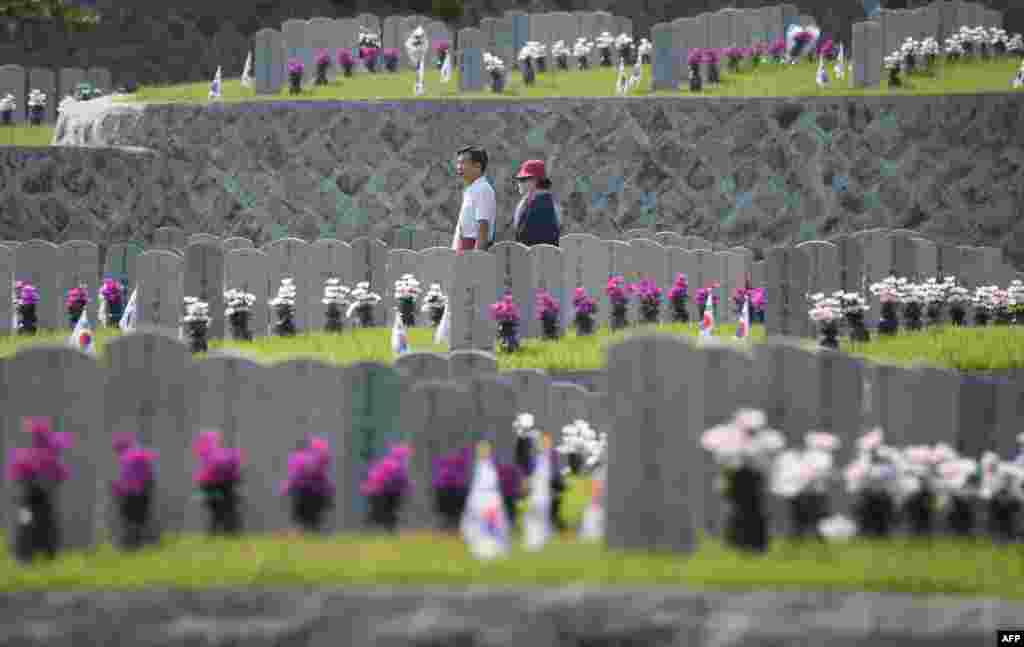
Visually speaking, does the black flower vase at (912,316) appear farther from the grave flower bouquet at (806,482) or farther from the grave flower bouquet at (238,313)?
the grave flower bouquet at (806,482)

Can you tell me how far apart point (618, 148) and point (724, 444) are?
17.3 metres

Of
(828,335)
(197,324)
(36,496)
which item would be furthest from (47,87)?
(36,496)

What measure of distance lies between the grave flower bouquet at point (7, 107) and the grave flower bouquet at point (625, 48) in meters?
9.63

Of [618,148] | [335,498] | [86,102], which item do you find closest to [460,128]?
[618,148]

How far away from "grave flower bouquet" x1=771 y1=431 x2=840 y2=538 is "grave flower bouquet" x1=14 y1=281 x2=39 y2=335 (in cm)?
1044

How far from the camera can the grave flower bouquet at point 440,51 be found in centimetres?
3075

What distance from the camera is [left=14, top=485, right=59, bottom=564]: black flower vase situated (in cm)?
973

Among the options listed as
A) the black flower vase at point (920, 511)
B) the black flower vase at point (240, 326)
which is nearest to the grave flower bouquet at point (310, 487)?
the black flower vase at point (920, 511)

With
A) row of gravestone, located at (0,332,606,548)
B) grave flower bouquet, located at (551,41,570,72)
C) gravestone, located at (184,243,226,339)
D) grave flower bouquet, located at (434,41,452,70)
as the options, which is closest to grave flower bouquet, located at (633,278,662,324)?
gravestone, located at (184,243,226,339)

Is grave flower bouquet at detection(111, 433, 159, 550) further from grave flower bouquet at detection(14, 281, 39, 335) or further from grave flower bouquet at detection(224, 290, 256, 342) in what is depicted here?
grave flower bouquet at detection(14, 281, 39, 335)

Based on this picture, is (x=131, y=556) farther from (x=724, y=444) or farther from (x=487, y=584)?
(x=724, y=444)

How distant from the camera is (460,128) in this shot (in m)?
26.7

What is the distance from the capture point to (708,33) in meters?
29.1

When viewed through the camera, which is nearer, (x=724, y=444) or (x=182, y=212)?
(x=724, y=444)
